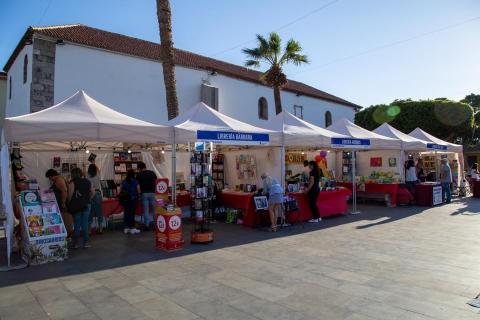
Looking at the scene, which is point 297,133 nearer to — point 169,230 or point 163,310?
point 169,230

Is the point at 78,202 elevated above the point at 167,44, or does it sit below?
below

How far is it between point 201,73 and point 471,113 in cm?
2043

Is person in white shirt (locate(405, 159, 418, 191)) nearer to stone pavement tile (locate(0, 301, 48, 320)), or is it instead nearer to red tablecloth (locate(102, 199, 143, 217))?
red tablecloth (locate(102, 199, 143, 217))

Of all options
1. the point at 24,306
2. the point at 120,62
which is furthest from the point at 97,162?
the point at 120,62

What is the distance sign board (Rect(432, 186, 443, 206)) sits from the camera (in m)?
12.9

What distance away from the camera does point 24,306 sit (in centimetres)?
423

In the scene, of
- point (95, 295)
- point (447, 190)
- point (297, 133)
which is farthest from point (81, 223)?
point (447, 190)

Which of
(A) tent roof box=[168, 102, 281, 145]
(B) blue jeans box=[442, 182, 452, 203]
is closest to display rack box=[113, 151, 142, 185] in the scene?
(A) tent roof box=[168, 102, 281, 145]

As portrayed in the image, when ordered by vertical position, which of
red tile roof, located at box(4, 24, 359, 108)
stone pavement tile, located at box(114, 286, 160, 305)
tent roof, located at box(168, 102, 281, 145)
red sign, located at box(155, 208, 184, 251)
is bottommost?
stone pavement tile, located at box(114, 286, 160, 305)

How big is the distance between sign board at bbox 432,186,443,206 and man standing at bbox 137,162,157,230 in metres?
9.64

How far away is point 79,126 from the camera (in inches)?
279

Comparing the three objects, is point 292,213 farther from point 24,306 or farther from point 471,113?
point 471,113

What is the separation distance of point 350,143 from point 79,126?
7456mm

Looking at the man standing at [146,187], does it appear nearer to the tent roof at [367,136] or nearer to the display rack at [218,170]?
the display rack at [218,170]
